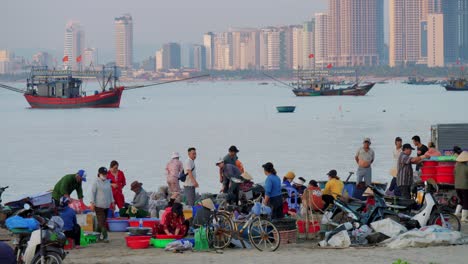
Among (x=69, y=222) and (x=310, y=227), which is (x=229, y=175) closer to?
(x=310, y=227)

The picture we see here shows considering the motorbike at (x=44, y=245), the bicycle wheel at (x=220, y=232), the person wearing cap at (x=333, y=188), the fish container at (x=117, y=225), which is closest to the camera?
the motorbike at (x=44, y=245)

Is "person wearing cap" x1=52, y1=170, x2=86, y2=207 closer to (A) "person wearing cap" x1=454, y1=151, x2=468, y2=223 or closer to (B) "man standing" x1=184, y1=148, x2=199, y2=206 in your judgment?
(B) "man standing" x1=184, y1=148, x2=199, y2=206

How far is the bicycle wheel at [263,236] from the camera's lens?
1430 cm

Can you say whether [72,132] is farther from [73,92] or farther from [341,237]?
[341,237]

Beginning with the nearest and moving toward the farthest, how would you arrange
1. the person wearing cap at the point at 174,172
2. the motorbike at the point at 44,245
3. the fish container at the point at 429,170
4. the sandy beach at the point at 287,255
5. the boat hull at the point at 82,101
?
the motorbike at the point at 44,245 → the sandy beach at the point at 287,255 → the fish container at the point at 429,170 → the person wearing cap at the point at 174,172 → the boat hull at the point at 82,101

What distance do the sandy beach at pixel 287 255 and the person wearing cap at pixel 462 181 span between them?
8.82ft

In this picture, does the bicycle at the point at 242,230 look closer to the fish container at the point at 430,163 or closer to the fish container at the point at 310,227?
the fish container at the point at 310,227

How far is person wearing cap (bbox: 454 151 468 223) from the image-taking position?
54.6ft

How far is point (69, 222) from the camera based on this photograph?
14.6 metres

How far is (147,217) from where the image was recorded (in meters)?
17.3

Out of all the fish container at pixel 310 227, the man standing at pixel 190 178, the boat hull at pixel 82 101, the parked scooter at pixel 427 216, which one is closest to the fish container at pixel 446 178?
the parked scooter at pixel 427 216

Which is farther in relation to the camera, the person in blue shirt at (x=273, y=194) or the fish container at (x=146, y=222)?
the fish container at (x=146, y=222)

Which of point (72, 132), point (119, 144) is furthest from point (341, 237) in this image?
point (72, 132)

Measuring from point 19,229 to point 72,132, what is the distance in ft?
188
